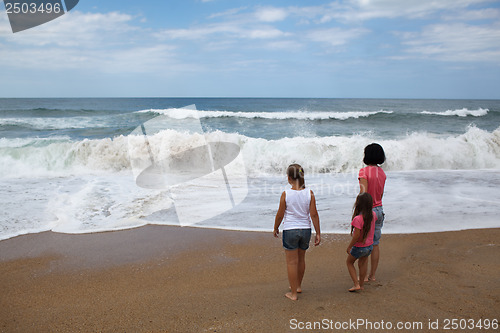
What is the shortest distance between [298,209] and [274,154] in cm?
936

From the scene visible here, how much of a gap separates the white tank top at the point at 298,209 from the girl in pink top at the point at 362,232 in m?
0.48

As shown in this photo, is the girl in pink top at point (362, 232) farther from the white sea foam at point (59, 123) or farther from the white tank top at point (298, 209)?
the white sea foam at point (59, 123)

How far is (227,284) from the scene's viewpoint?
3.83m

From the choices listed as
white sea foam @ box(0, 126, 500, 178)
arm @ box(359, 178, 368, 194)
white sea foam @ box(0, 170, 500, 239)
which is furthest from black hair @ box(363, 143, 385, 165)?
white sea foam @ box(0, 126, 500, 178)

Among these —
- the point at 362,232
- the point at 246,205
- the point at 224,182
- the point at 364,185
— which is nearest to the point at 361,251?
the point at 362,232

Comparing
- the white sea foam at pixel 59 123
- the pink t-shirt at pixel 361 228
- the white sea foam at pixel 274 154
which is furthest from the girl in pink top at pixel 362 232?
the white sea foam at pixel 59 123

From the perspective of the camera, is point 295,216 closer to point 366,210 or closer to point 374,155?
point 366,210

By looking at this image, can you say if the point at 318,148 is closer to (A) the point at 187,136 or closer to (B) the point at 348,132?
(A) the point at 187,136

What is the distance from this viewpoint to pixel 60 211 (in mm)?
6609

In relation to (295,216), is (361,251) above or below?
below

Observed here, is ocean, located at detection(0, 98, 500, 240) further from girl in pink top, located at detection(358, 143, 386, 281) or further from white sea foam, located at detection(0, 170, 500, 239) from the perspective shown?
girl in pink top, located at detection(358, 143, 386, 281)

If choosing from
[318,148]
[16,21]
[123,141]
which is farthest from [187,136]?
[16,21]

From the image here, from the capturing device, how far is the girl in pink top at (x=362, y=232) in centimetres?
332

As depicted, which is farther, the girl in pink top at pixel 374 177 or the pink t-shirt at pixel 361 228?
the girl in pink top at pixel 374 177
